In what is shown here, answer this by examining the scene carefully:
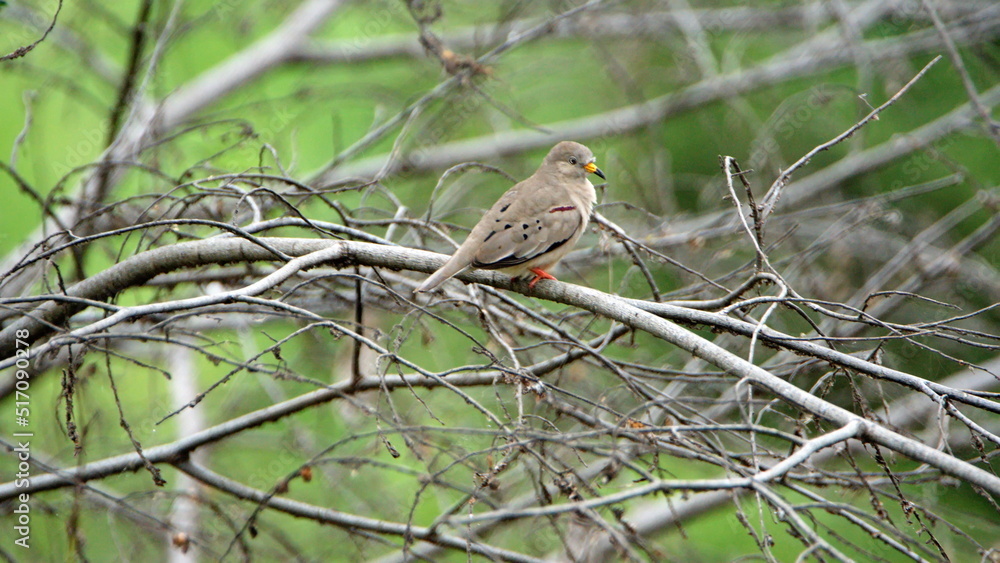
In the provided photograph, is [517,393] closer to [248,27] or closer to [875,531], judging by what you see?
[875,531]

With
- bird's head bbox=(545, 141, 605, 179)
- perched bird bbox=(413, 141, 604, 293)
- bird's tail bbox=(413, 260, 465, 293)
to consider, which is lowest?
bird's tail bbox=(413, 260, 465, 293)

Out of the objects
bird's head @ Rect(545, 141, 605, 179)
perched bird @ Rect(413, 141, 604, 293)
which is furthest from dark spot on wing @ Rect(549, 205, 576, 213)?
bird's head @ Rect(545, 141, 605, 179)

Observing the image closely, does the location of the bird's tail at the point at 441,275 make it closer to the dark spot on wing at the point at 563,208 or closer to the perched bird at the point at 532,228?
the perched bird at the point at 532,228

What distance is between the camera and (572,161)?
17.9ft

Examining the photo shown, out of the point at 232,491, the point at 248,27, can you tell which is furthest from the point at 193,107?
the point at 232,491

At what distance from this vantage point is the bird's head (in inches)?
212

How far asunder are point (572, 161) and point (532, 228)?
4.09 feet

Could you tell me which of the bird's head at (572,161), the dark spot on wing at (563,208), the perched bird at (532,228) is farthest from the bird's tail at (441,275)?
the bird's head at (572,161)

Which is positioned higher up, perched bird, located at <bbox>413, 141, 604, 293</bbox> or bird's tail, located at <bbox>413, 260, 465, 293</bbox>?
perched bird, located at <bbox>413, 141, 604, 293</bbox>

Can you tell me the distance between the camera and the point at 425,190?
8.85 m

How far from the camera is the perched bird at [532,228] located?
4.03m

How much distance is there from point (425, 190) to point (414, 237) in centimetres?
393

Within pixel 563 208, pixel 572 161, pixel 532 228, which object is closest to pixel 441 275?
pixel 532 228

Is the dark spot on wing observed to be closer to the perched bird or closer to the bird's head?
the perched bird
